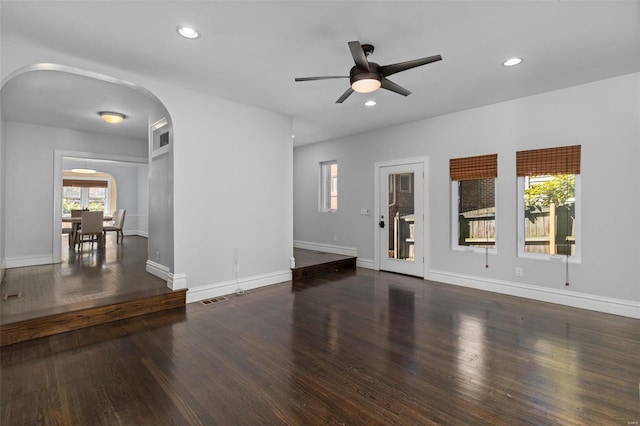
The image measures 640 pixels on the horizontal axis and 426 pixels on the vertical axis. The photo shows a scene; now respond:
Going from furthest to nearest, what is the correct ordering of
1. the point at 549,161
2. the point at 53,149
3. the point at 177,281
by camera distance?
the point at 53,149
the point at 549,161
the point at 177,281

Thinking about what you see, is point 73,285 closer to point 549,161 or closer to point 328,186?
point 328,186

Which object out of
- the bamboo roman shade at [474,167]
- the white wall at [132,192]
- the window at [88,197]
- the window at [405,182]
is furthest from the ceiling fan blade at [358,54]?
the window at [88,197]

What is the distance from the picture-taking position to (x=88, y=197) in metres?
11.6

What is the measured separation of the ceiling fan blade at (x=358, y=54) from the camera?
2.32m

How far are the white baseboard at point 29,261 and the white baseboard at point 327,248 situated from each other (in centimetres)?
506

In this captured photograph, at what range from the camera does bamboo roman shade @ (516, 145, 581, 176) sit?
388 centimetres

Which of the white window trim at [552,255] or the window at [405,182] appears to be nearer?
the white window trim at [552,255]

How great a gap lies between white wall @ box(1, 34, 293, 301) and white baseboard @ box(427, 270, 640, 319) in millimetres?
2833

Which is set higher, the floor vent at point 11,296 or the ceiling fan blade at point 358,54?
the ceiling fan blade at point 358,54

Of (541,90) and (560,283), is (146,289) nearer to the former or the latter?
(560,283)

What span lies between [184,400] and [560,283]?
179 inches

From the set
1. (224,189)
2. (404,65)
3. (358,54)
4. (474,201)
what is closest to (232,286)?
(224,189)

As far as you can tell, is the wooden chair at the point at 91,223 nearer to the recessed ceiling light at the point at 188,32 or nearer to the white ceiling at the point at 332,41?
the white ceiling at the point at 332,41

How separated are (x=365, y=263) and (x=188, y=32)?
496 centimetres
